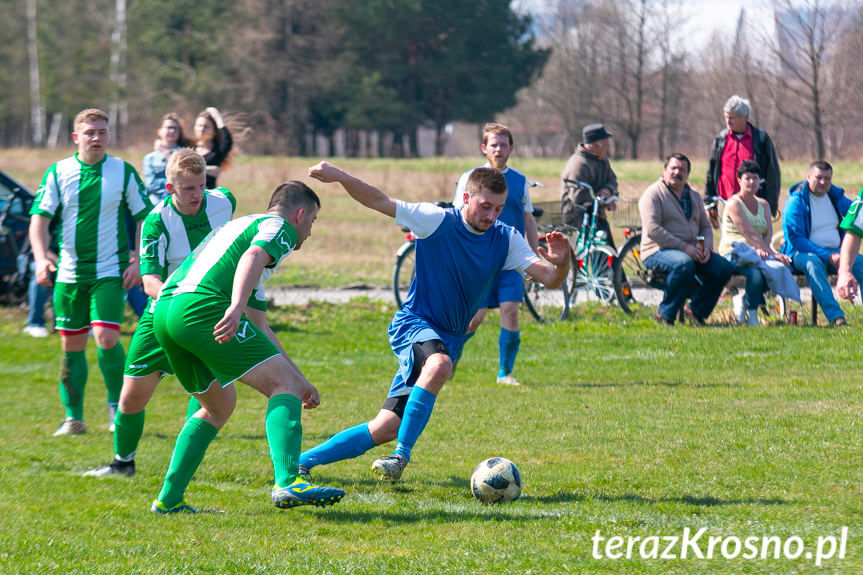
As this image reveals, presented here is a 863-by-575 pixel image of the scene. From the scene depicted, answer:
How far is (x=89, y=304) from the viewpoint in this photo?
754 centimetres

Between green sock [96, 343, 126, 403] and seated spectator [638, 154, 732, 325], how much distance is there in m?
5.86

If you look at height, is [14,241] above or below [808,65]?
below

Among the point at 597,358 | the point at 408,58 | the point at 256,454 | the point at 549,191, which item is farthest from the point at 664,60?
the point at 256,454

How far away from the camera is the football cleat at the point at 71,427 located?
297 inches

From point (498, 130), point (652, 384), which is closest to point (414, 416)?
point (498, 130)

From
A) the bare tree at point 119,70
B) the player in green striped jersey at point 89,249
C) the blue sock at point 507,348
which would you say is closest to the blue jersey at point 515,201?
the blue sock at point 507,348

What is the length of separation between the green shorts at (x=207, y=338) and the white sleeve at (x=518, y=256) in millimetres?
1455

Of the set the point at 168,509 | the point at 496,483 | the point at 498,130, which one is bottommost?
the point at 168,509

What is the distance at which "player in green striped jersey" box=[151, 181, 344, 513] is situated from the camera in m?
4.72

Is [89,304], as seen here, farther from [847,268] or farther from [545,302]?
[545,302]

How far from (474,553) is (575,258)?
860 centimetres

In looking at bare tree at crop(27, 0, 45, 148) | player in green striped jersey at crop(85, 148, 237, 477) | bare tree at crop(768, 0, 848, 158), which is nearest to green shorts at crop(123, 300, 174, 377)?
player in green striped jersey at crop(85, 148, 237, 477)

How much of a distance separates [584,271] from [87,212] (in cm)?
679

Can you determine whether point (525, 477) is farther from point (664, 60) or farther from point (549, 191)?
point (664, 60)
